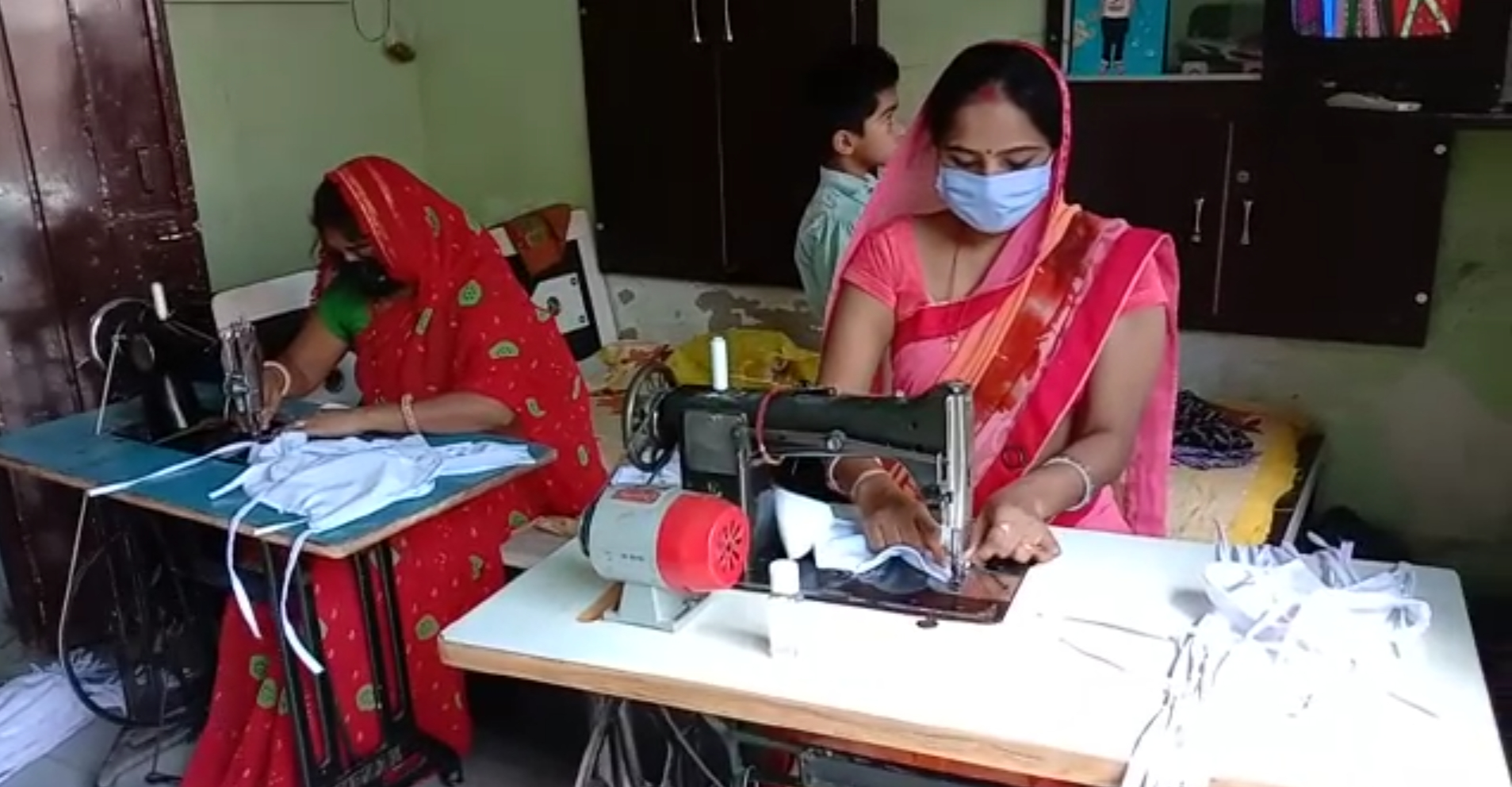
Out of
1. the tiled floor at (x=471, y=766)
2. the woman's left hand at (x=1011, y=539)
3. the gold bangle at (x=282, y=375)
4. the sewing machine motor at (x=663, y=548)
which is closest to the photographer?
the sewing machine motor at (x=663, y=548)

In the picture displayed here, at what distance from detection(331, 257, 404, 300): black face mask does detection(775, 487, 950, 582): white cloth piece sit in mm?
1222

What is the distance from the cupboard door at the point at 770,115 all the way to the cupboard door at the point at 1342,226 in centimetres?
99

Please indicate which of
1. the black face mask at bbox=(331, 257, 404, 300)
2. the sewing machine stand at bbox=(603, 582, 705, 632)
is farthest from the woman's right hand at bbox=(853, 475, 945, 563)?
the black face mask at bbox=(331, 257, 404, 300)

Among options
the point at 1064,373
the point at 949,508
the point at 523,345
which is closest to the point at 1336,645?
the point at 949,508

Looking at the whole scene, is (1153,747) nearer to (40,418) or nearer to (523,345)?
(523,345)

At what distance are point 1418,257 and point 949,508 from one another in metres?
1.90

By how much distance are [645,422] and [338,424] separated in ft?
2.91

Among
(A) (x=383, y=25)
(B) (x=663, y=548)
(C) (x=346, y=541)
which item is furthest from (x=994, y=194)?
(A) (x=383, y=25)

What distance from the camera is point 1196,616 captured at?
49.6 inches

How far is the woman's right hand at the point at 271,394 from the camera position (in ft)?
7.11

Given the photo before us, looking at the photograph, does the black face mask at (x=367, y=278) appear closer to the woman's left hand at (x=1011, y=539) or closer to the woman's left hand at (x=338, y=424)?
the woman's left hand at (x=338, y=424)

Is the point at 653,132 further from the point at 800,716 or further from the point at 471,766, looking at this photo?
the point at 800,716

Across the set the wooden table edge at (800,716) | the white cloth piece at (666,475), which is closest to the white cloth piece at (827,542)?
the white cloth piece at (666,475)

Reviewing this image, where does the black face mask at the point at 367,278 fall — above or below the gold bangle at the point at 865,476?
above
